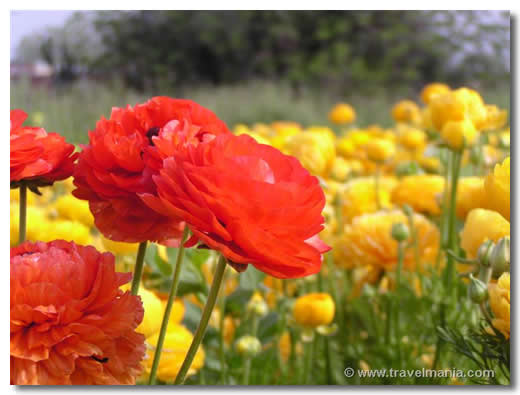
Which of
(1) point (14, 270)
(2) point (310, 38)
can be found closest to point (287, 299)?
(2) point (310, 38)

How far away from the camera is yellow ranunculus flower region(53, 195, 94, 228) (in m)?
0.69

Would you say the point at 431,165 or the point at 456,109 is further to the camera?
the point at 431,165

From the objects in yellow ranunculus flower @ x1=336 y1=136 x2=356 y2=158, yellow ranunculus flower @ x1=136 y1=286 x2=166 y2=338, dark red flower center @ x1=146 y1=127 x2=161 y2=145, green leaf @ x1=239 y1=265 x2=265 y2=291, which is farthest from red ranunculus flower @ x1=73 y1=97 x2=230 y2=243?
yellow ranunculus flower @ x1=336 y1=136 x2=356 y2=158

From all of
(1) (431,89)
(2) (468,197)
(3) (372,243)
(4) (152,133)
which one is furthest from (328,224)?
(4) (152,133)

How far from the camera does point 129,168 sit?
39 cm

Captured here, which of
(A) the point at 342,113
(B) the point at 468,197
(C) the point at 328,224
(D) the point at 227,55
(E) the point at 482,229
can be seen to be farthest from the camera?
(A) the point at 342,113

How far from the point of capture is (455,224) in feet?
2.91

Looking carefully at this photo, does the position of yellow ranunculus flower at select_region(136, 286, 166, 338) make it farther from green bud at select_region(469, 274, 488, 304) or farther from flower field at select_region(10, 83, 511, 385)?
green bud at select_region(469, 274, 488, 304)

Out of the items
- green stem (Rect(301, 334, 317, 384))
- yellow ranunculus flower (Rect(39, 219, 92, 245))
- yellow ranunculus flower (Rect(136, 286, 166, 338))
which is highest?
yellow ranunculus flower (Rect(39, 219, 92, 245))

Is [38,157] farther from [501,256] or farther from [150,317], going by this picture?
[501,256]

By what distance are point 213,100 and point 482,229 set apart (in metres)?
0.67

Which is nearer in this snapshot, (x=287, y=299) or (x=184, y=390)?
(x=184, y=390)

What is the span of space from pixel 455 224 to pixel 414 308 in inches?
5.2
